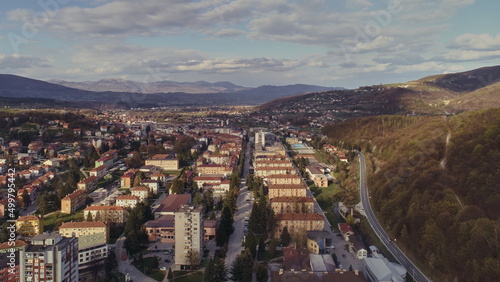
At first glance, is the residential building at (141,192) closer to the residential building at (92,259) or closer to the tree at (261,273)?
the residential building at (92,259)

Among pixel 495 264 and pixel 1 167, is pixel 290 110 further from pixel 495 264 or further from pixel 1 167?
pixel 495 264

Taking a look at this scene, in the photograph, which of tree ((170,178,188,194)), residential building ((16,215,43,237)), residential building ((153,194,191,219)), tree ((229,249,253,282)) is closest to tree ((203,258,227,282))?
tree ((229,249,253,282))

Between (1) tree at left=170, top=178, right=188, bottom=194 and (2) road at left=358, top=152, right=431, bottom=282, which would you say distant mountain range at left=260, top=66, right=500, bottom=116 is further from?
(1) tree at left=170, top=178, right=188, bottom=194

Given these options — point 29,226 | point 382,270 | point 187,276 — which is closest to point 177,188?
point 29,226

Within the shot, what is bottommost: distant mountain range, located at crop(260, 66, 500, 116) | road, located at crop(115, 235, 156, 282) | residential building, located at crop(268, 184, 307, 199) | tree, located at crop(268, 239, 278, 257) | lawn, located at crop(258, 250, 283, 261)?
road, located at crop(115, 235, 156, 282)

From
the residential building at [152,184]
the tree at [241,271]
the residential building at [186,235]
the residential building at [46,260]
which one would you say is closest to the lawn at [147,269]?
the residential building at [186,235]

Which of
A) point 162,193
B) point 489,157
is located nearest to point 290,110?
point 162,193
